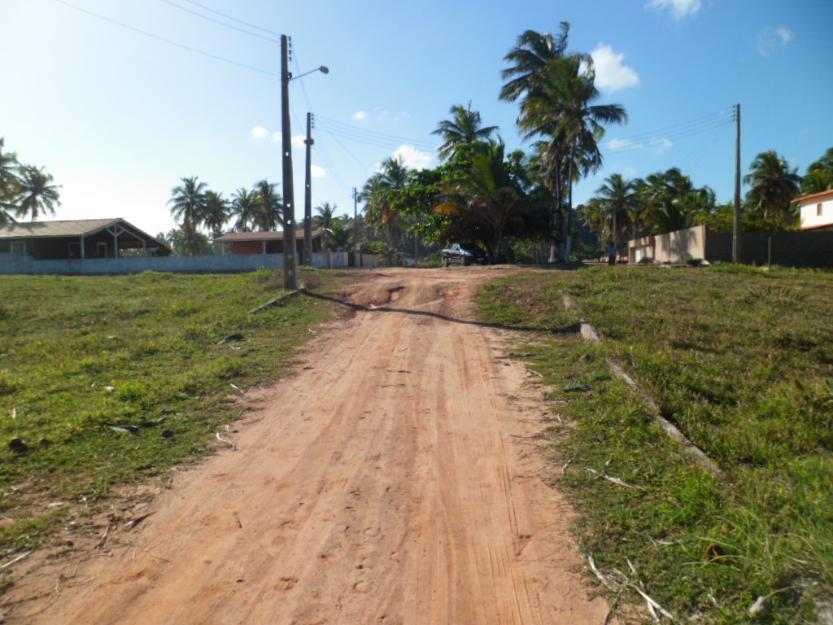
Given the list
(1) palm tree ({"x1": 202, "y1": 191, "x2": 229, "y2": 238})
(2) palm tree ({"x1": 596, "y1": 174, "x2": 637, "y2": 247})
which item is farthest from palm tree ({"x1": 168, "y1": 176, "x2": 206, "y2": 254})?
(2) palm tree ({"x1": 596, "y1": 174, "x2": 637, "y2": 247})

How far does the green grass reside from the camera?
539 centimetres

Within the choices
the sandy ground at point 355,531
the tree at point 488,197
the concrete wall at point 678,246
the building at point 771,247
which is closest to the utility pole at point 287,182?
the sandy ground at point 355,531

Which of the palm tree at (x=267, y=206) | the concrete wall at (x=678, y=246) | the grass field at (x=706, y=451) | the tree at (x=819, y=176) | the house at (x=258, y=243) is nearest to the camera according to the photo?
the grass field at (x=706, y=451)

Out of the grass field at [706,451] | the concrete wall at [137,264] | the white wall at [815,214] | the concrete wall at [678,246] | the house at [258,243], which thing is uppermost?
the white wall at [815,214]

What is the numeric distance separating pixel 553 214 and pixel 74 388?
2614 cm

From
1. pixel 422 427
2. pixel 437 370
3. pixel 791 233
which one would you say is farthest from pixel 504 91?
pixel 422 427

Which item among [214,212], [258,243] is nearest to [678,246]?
[258,243]

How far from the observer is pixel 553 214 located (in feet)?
103

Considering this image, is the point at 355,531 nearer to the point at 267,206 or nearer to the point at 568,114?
the point at 568,114

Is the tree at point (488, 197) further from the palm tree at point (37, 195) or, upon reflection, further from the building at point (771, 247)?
the palm tree at point (37, 195)

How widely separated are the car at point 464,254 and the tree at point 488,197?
1.53 m

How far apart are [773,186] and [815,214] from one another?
7632 mm

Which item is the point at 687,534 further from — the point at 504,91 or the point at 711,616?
the point at 504,91

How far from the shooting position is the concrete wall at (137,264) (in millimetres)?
36125
